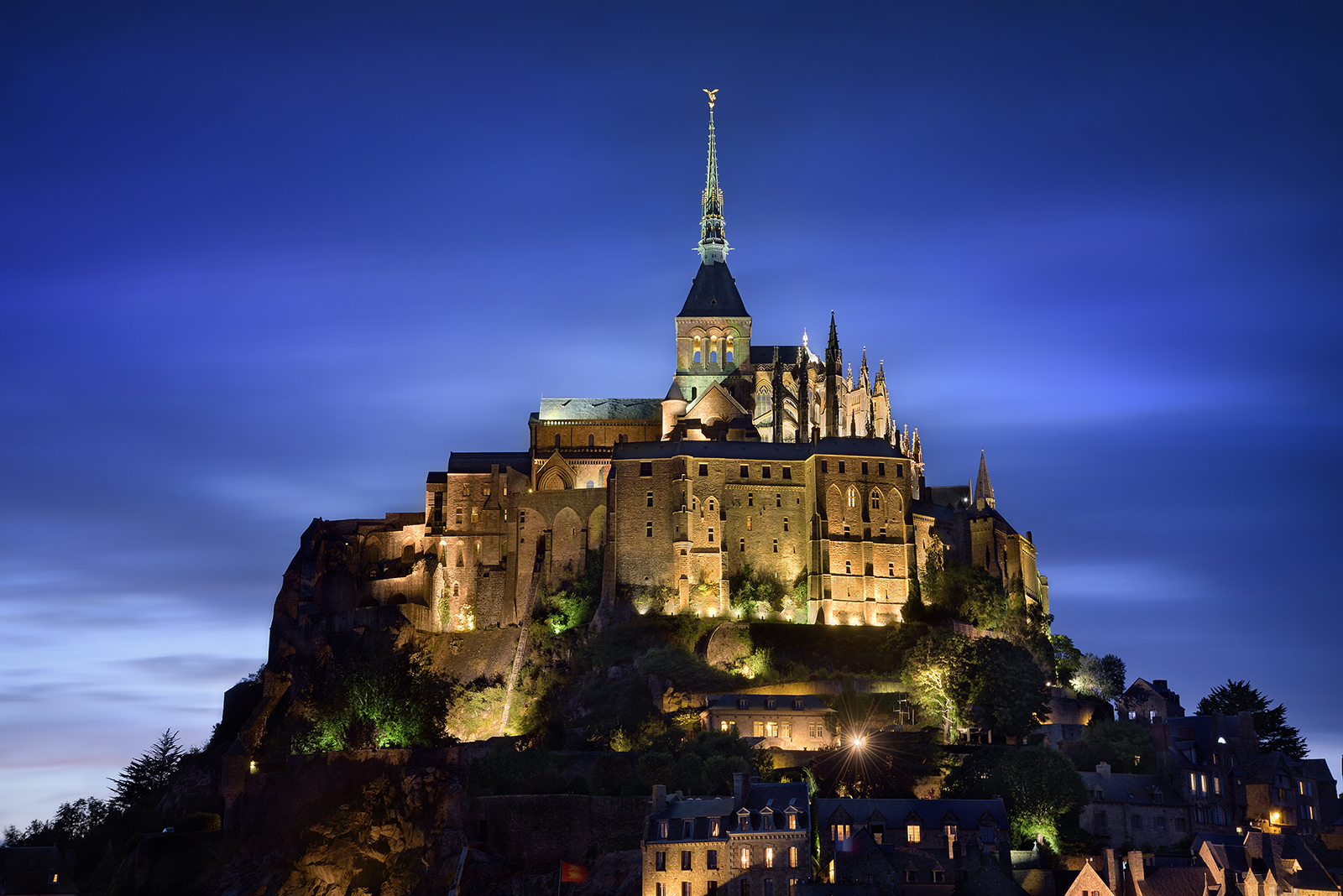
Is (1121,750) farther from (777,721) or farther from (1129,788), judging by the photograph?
(777,721)

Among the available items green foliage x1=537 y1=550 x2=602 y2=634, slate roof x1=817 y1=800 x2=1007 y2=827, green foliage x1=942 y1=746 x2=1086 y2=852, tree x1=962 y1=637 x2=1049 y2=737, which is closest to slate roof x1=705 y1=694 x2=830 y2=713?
tree x1=962 y1=637 x2=1049 y2=737

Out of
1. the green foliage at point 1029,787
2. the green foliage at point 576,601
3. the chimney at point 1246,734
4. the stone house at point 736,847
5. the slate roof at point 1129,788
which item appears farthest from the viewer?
the green foliage at point 576,601

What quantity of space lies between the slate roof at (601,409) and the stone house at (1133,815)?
56851mm

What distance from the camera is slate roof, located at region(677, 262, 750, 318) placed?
131250mm

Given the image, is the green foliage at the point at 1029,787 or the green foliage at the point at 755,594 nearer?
the green foliage at the point at 1029,787

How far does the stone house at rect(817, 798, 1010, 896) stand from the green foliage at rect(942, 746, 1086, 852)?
2.13 m

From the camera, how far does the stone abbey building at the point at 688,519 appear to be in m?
107

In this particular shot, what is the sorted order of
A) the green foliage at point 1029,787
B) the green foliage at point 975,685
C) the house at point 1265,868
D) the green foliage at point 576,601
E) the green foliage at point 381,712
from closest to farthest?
the house at point 1265,868 < the green foliage at point 1029,787 < the green foliage at point 975,685 < the green foliage at point 381,712 < the green foliage at point 576,601

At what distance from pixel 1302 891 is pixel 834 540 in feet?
149

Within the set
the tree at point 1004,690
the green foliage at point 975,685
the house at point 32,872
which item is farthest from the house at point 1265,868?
the house at point 32,872

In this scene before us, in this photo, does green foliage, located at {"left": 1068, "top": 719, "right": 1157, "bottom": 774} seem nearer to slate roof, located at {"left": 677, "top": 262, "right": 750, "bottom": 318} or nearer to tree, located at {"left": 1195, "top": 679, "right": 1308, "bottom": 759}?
tree, located at {"left": 1195, "top": 679, "right": 1308, "bottom": 759}

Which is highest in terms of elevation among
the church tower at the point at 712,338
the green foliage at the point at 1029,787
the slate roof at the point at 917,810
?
the church tower at the point at 712,338

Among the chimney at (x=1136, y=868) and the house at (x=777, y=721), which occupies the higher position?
the house at (x=777, y=721)

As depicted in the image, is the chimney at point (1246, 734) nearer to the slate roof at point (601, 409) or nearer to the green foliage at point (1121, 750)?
the green foliage at point (1121, 750)
